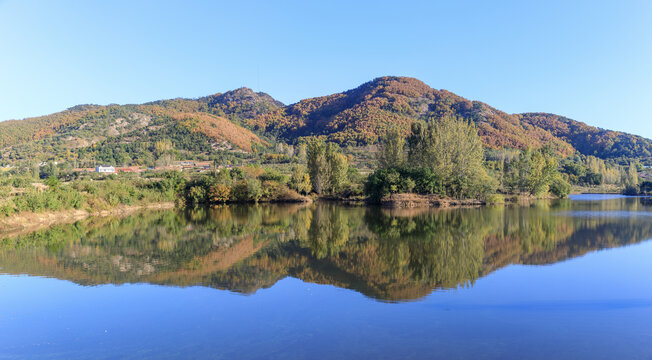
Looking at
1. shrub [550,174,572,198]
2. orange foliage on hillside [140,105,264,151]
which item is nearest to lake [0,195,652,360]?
shrub [550,174,572,198]

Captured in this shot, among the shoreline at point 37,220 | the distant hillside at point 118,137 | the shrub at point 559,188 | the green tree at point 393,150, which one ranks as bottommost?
the shoreline at point 37,220

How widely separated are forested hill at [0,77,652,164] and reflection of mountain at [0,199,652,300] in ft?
219

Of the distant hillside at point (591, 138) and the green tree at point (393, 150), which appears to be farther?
the distant hillside at point (591, 138)

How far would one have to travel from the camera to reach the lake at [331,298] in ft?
21.1

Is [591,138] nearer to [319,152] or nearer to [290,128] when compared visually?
[290,128]

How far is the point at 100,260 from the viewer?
1370cm

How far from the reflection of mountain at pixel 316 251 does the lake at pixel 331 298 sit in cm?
10

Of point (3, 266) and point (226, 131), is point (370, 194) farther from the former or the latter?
point (226, 131)

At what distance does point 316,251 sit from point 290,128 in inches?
5293

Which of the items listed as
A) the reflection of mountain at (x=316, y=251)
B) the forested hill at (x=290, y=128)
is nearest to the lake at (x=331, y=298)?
the reflection of mountain at (x=316, y=251)

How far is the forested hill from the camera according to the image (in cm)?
9800

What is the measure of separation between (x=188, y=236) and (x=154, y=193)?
26.9m

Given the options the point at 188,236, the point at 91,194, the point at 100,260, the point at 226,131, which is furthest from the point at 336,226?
the point at 226,131

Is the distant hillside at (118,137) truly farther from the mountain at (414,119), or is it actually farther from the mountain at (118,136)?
the mountain at (414,119)
